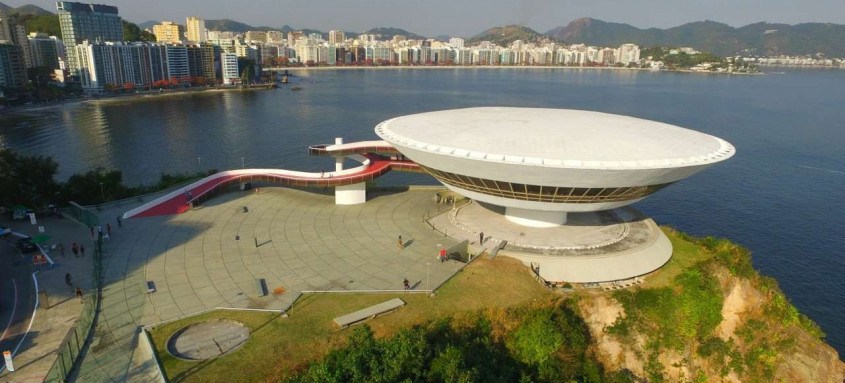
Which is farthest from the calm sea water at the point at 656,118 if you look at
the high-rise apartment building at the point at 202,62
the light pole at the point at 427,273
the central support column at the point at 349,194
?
the light pole at the point at 427,273

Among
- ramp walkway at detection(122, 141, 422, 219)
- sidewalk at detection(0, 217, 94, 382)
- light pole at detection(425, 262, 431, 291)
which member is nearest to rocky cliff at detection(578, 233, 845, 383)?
light pole at detection(425, 262, 431, 291)

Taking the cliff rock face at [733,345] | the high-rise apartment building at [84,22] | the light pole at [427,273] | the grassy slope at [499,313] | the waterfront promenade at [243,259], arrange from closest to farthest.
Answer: the grassy slope at [499,313]
the waterfront promenade at [243,259]
the cliff rock face at [733,345]
the light pole at [427,273]
the high-rise apartment building at [84,22]

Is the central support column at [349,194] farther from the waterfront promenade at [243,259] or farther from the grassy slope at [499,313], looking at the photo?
the grassy slope at [499,313]

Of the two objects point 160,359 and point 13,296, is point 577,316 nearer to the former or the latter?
point 160,359

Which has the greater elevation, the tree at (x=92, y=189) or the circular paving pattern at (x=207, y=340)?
the tree at (x=92, y=189)

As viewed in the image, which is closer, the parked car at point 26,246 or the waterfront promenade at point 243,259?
the waterfront promenade at point 243,259

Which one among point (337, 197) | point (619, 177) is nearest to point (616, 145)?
point (619, 177)
